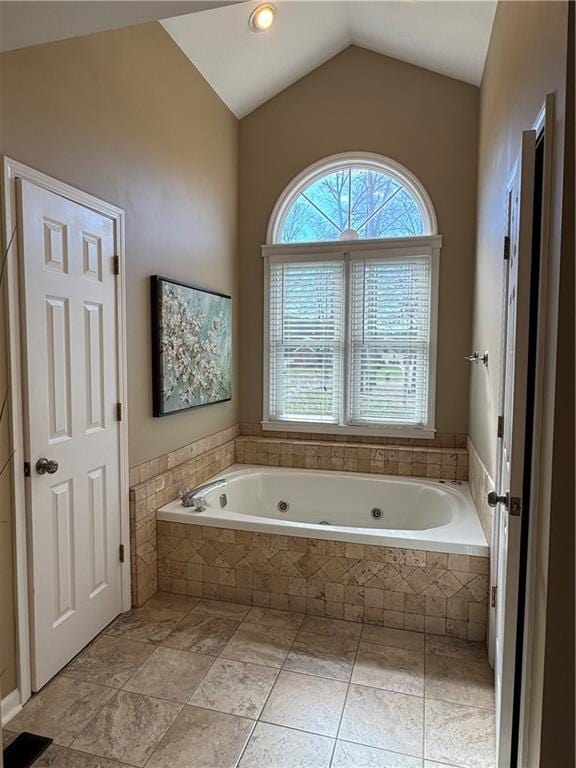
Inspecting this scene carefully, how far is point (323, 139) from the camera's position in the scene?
12.2 feet

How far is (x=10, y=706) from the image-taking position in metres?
1.82

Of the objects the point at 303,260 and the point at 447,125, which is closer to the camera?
the point at 447,125

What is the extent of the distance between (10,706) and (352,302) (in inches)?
125

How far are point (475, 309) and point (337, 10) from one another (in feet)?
7.33

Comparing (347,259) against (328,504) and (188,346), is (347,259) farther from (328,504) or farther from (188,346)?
(328,504)

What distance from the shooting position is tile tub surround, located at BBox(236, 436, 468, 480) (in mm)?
3473

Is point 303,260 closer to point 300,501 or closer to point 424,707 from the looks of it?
point 300,501

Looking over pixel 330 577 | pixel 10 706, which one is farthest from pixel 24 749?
pixel 330 577

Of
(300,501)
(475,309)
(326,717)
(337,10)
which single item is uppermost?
(337,10)

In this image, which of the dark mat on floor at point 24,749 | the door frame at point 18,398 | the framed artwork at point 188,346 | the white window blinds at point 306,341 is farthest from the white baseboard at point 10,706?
the white window blinds at point 306,341

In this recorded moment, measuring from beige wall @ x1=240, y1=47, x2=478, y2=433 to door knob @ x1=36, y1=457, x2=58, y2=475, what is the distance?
2712mm

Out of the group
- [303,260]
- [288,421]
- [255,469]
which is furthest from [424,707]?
[303,260]

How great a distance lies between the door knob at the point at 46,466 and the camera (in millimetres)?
1933

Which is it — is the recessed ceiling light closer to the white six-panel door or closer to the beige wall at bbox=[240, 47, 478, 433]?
the beige wall at bbox=[240, 47, 478, 433]
